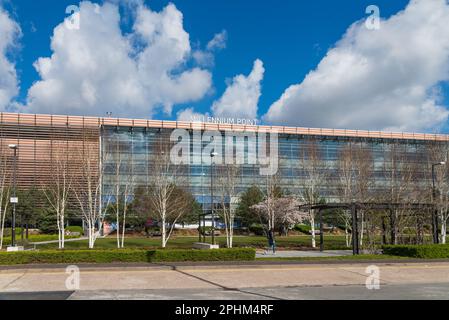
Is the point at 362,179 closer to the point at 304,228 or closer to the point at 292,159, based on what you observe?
the point at 304,228

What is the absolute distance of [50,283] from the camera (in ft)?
51.8

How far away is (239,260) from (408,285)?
9.09 metres

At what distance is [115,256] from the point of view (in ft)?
72.4

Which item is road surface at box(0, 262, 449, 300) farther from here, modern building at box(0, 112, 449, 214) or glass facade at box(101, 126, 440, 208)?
modern building at box(0, 112, 449, 214)

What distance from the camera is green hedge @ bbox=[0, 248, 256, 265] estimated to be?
839 inches

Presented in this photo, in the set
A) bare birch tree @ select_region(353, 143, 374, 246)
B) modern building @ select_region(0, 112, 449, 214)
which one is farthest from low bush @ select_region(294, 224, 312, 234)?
bare birch tree @ select_region(353, 143, 374, 246)

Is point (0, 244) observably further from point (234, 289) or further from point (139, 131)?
point (139, 131)

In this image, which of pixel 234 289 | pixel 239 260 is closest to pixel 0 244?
pixel 239 260

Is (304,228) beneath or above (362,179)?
beneath

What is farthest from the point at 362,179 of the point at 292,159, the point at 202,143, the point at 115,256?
the point at 202,143

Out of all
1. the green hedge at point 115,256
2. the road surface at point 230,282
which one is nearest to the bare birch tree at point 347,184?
the road surface at point 230,282

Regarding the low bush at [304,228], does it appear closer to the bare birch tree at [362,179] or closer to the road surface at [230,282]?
the bare birch tree at [362,179]

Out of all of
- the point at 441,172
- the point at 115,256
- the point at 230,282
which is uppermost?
the point at 441,172

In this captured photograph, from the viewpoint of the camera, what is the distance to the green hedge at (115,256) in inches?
839
